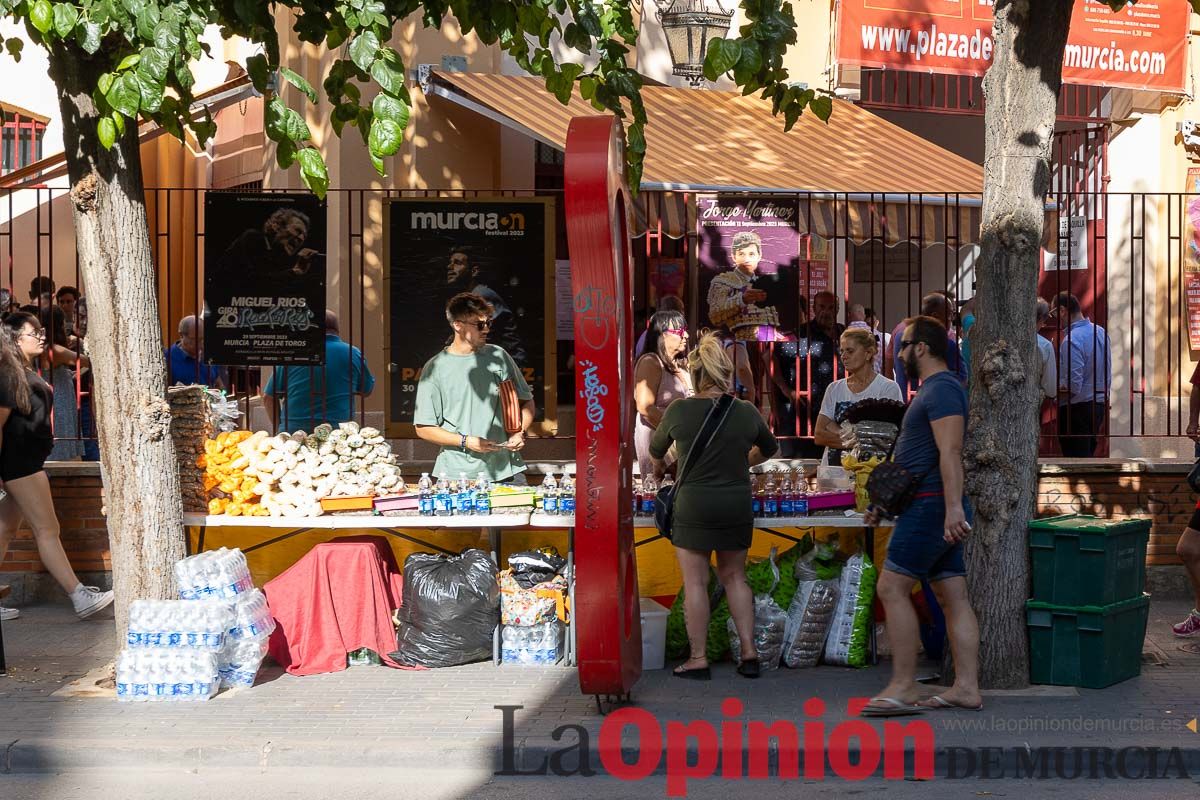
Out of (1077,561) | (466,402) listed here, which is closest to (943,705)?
(1077,561)

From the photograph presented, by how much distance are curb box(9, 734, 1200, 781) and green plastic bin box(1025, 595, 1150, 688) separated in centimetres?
Answer: 106

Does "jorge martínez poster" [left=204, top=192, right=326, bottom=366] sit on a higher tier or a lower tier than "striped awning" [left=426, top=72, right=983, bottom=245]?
lower

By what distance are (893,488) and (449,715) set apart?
244cm

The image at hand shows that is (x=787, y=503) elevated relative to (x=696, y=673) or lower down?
elevated

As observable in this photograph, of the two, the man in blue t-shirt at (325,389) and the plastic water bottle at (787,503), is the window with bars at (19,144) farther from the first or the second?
the plastic water bottle at (787,503)

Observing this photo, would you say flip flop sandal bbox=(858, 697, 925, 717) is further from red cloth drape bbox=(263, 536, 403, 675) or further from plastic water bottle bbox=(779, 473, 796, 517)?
red cloth drape bbox=(263, 536, 403, 675)

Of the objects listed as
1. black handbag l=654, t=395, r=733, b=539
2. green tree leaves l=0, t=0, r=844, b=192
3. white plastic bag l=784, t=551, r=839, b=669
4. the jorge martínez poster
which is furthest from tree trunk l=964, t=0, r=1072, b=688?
the jorge martínez poster

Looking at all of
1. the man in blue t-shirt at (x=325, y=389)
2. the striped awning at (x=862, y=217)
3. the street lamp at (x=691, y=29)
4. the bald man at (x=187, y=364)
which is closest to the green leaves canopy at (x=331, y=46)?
the man in blue t-shirt at (x=325, y=389)

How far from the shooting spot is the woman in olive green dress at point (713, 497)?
8141 millimetres

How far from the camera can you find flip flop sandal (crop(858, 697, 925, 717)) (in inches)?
289

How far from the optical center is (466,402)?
9.11 metres

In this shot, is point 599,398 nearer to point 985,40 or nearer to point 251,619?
point 251,619

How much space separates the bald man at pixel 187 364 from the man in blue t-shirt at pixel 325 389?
91 cm

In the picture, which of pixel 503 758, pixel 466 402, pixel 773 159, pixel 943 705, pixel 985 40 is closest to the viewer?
pixel 503 758
